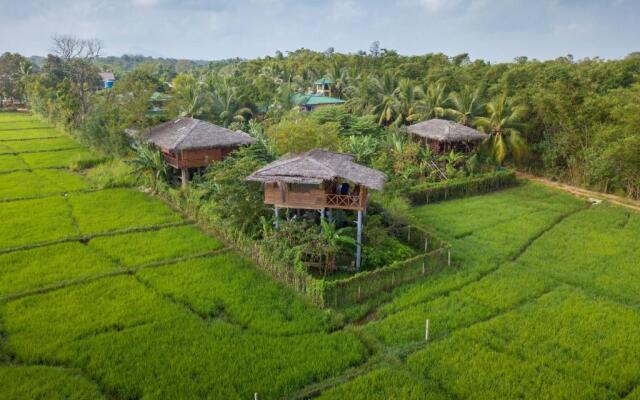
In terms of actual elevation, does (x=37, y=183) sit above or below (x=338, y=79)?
below

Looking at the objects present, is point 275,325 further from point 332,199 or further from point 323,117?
point 323,117

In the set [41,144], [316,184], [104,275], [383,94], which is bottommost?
[104,275]

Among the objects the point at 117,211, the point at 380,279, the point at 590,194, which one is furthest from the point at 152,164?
the point at 590,194

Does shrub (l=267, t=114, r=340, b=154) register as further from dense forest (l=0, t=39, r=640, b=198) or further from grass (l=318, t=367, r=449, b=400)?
grass (l=318, t=367, r=449, b=400)

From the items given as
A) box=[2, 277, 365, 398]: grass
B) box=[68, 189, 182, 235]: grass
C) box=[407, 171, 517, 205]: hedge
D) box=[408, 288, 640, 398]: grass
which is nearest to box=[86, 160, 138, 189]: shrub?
box=[68, 189, 182, 235]: grass

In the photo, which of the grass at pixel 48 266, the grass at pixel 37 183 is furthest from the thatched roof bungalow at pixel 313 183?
the grass at pixel 37 183

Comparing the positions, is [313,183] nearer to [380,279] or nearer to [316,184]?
[316,184]

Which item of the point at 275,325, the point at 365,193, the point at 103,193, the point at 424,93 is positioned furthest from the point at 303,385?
the point at 424,93
